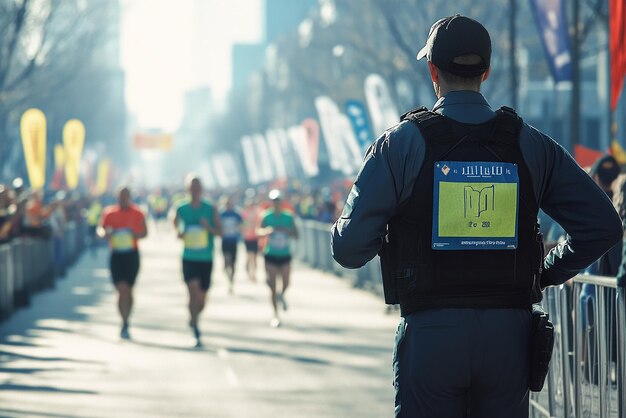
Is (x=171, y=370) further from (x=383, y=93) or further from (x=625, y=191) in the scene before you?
(x=383, y=93)

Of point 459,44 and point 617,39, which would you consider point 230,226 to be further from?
point 459,44

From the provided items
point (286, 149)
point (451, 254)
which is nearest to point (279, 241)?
point (451, 254)

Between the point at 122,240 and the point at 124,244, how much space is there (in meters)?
0.07

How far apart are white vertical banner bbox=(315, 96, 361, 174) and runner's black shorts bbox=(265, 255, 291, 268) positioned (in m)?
11.8

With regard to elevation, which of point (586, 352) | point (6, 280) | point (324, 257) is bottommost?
point (324, 257)

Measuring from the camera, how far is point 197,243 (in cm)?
1675

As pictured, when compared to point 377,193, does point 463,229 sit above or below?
below

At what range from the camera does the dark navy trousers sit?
438 centimetres

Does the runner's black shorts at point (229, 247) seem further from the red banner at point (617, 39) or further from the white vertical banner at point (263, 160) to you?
the white vertical banner at point (263, 160)

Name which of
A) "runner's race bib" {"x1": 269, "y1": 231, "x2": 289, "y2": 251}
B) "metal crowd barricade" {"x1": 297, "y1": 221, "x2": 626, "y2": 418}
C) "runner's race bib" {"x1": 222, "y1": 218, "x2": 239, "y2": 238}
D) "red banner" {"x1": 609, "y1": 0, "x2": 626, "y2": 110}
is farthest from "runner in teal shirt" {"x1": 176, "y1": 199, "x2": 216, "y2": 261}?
"runner's race bib" {"x1": 222, "y1": 218, "x2": 239, "y2": 238}

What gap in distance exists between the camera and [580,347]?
7992mm

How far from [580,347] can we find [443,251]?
3696 millimetres

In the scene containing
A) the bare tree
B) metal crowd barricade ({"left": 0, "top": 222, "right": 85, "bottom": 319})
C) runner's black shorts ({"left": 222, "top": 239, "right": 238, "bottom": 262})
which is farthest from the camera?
the bare tree

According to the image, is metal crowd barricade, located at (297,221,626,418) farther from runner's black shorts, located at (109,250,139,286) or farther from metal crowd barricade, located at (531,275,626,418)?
runner's black shorts, located at (109,250,139,286)
